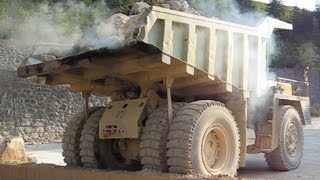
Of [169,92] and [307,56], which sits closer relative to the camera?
[169,92]

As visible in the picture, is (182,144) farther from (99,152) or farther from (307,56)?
(307,56)

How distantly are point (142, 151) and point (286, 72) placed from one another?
2700 centimetres

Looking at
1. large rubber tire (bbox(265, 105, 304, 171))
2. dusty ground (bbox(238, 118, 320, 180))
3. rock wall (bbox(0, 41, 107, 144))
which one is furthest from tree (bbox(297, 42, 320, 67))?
large rubber tire (bbox(265, 105, 304, 171))

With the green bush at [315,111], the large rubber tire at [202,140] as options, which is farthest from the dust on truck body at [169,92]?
the green bush at [315,111]

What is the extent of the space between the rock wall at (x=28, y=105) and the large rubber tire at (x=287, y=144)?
10.2 meters

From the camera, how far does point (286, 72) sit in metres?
31.9

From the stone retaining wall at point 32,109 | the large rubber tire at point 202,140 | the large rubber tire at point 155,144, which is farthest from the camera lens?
the stone retaining wall at point 32,109

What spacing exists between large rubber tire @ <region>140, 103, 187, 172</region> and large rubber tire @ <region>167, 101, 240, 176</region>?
147 mm

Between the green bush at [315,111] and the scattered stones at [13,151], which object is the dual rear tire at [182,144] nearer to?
the scattered stones at [13,151]

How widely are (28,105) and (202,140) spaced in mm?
12793

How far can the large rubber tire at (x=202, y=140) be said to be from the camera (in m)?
5.86

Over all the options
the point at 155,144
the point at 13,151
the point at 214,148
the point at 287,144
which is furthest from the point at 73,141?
the point at 287,144

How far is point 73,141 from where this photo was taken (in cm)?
734

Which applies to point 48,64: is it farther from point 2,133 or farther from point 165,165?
point 2,133
